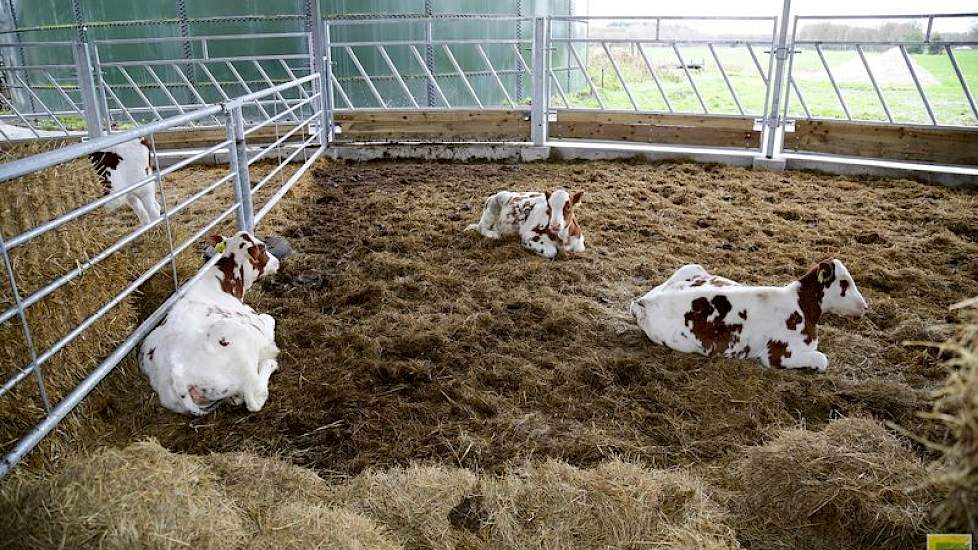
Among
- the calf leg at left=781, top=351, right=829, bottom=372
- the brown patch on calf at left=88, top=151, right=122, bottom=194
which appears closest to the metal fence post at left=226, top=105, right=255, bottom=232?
the brown patch on calf at left=88, top=151, right=122, bottom=194

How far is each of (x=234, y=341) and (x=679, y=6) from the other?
17.5 metres

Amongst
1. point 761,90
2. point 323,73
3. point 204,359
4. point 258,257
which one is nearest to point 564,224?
point 258,257

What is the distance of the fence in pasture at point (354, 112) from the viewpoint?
3.29m

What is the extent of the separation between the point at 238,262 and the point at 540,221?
7.98ft

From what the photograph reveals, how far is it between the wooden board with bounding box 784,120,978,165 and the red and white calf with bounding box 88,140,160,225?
299 inches

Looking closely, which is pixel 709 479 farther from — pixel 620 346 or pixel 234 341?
pixel 234 341

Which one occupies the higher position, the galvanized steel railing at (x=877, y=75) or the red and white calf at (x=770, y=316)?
the galvanized steel railing at (x=877, y=75)

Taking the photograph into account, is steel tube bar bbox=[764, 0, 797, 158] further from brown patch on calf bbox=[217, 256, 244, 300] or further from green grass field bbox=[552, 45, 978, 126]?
brown patch on calf bbox=[217, 256, 244, 300]

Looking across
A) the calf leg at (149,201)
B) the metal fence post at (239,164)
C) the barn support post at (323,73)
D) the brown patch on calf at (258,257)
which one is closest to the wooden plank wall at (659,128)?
the barn support post at (323,73)

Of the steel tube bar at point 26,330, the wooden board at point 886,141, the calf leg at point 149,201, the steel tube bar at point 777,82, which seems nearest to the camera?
the steel tube bar at point 26,330

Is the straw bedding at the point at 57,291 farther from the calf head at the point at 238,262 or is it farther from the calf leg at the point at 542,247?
the calf leg at the point at 542,247

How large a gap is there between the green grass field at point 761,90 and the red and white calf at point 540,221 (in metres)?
6.97

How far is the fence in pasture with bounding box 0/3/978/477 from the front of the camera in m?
3.29

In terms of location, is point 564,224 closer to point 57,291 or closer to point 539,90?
point 57,291
